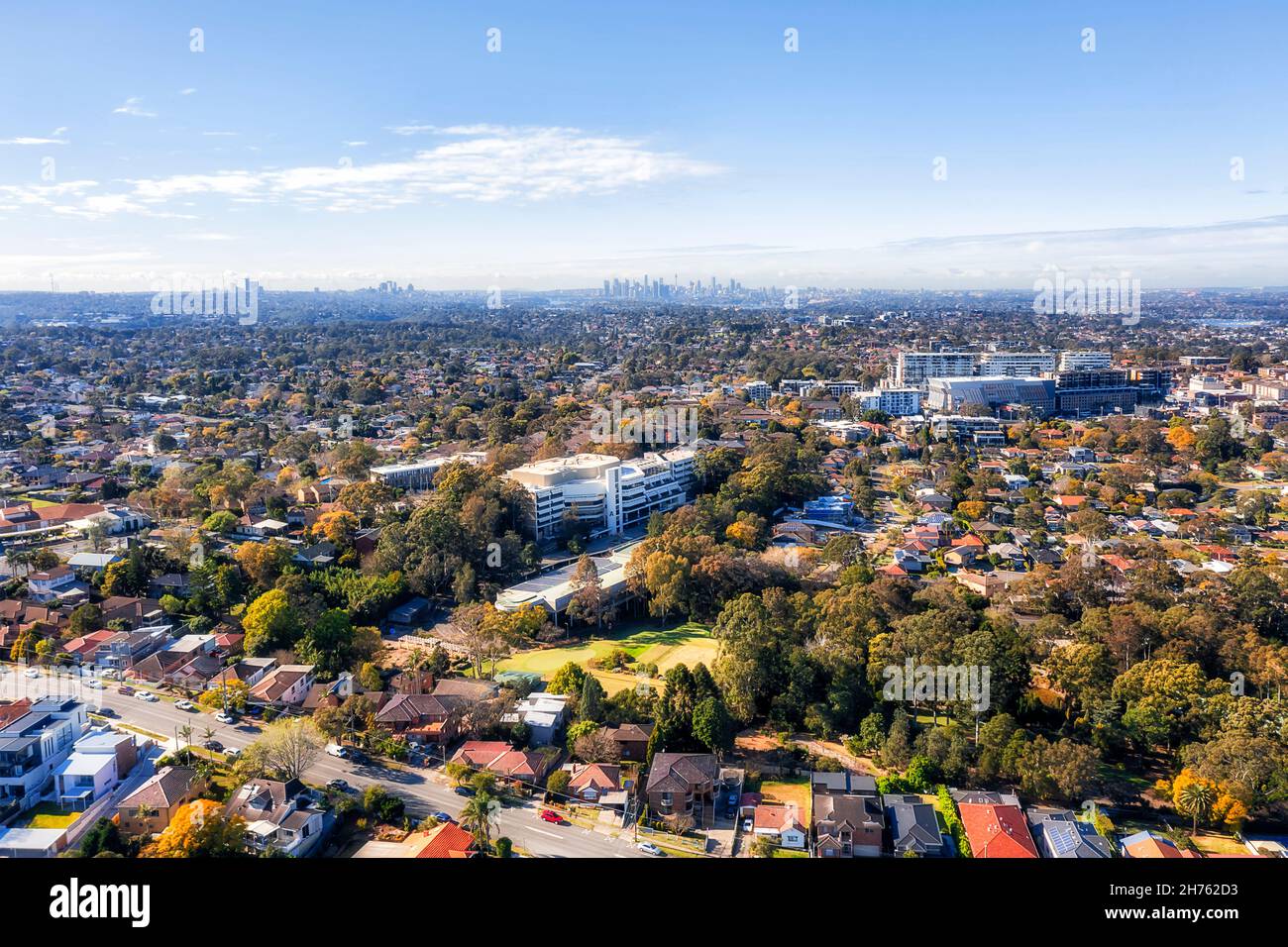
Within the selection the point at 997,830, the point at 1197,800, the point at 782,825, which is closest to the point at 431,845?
the point at 782,825

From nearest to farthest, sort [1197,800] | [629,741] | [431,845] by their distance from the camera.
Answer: [431,845] → [1197,800] → [629,741]

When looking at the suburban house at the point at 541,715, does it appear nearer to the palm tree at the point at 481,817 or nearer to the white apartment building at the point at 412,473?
A: the palm tree at the point at 481,817

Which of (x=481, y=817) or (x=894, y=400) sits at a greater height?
(x=894, y=400)

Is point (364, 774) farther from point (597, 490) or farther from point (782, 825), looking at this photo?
point (597, 490)

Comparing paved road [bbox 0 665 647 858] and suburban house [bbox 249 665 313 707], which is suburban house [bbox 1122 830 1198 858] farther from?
suburban house [bbox 249 665 313 707]

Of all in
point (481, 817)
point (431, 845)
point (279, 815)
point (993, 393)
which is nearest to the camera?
point (431, 845)

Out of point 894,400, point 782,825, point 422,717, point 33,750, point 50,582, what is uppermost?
point 894,400

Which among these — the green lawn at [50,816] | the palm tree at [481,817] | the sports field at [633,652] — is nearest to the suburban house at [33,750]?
the green lawn at [50,816]
